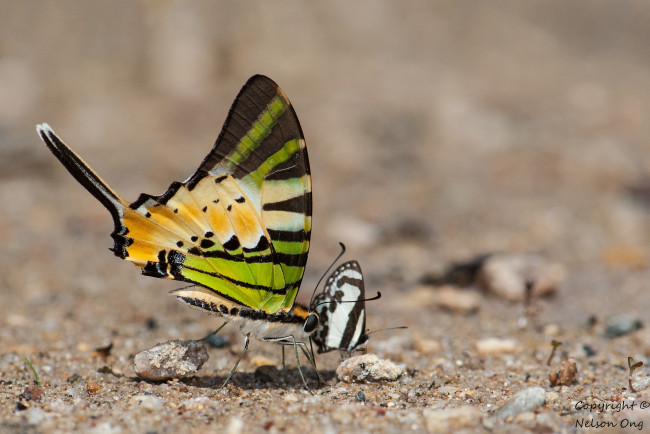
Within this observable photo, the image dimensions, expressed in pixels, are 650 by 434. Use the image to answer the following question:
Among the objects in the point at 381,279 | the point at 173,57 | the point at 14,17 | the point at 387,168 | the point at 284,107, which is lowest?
the point at 381,279

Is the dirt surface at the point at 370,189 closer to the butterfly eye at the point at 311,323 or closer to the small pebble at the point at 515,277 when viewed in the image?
the small pebble at the point at 515,277

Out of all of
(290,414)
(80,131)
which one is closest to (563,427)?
(290,414)

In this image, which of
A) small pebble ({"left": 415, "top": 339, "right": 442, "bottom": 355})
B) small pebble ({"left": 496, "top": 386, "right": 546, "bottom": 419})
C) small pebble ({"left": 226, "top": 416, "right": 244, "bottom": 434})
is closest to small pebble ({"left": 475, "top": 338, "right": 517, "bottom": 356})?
small pebble ({"left": 415, "top": 339, "right": 442, "bottom": 355})

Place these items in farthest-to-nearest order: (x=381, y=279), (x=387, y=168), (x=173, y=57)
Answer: (x=173, y=57)
(x=387, y=168)
(x=381, y=279)

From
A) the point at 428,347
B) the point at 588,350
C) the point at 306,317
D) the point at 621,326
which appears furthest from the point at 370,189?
the point at 306,317

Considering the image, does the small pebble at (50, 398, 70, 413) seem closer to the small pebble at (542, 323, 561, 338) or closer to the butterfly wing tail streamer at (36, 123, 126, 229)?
the butterfly wing tail streamer at (36, 123, 126, 229)

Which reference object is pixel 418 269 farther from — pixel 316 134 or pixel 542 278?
pixel 316 134

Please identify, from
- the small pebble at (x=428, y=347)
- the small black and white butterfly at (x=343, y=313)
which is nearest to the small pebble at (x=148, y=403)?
the small black and white butterfly at (x=343, y=313)
